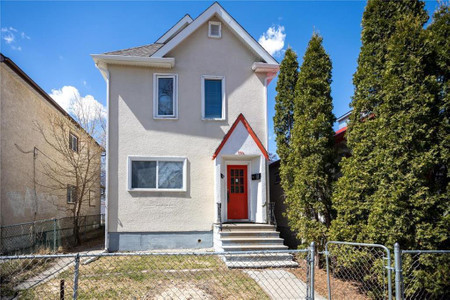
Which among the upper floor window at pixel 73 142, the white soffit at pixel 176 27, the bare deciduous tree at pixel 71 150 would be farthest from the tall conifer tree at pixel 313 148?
the upper floor window at pixel 73 142

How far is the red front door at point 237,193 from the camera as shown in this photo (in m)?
11.3

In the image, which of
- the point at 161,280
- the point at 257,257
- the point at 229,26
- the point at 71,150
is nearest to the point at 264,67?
the point at 229,26

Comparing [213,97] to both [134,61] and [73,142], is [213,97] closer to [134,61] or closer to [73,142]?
[134,61]

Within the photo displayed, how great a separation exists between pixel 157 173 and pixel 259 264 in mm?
4727

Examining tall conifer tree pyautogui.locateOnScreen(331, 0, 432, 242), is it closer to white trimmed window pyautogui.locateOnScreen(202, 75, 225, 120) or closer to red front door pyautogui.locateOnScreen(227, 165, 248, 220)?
red front door pyautogui.locateOnScreen(227, 165, 248, 220)

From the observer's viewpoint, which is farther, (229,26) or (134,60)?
(229,26)

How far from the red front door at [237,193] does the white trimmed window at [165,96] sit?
301cm

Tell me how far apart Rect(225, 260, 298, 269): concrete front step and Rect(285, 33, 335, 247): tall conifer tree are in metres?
0.87

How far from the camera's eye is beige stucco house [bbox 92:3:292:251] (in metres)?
10.6

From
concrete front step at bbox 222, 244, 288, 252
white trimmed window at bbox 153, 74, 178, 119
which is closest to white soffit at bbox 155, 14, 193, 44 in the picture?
Result: white trimmed window at bbox 153, 74, 178, 119

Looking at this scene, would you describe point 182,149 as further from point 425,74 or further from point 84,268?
point 425,74

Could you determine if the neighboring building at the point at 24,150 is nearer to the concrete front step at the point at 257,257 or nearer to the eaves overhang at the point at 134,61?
the eaves overhang at the point at 134,61

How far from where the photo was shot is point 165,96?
1127 centimetres

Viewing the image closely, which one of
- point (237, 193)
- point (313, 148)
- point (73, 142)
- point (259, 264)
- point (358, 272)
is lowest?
point (259, 264)
